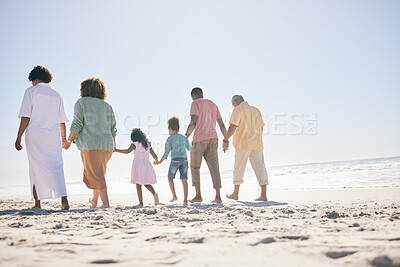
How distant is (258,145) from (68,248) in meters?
5.06

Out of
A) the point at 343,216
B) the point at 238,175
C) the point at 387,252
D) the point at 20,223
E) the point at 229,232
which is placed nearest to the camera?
the point at 387,252

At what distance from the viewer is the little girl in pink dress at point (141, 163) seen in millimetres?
6449

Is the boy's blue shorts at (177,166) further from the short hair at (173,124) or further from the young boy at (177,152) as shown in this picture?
the short hair at (173,124)

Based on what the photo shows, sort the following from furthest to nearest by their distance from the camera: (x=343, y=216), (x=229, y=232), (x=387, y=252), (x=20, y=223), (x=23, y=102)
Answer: (x=23, y=102)
(x=343, y=216)
(x=20, y=223)
(x=229, y=232)
(x=387, y=252)

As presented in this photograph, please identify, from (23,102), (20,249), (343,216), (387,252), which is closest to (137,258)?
(20,249)

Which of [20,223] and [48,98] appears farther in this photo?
[48,98]

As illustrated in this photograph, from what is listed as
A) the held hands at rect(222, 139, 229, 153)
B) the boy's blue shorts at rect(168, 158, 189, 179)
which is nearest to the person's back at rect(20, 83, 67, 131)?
the boy's blue shorts at rect(168, 158, 189, 179)

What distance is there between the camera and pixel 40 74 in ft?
16.9

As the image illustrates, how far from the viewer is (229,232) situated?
2.59m

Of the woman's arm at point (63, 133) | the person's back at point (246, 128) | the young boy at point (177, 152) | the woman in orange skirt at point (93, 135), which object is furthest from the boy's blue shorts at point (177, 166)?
the woman's arm at point (63, 133)

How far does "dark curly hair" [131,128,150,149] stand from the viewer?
6637mm

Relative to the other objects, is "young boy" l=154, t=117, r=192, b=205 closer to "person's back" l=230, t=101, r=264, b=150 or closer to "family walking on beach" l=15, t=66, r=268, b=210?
"family walking on beach" l=15, t=66, r=268, b=210

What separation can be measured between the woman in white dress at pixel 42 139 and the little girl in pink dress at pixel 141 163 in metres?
1.49

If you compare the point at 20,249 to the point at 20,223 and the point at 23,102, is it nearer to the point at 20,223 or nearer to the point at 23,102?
the point at 20,223
